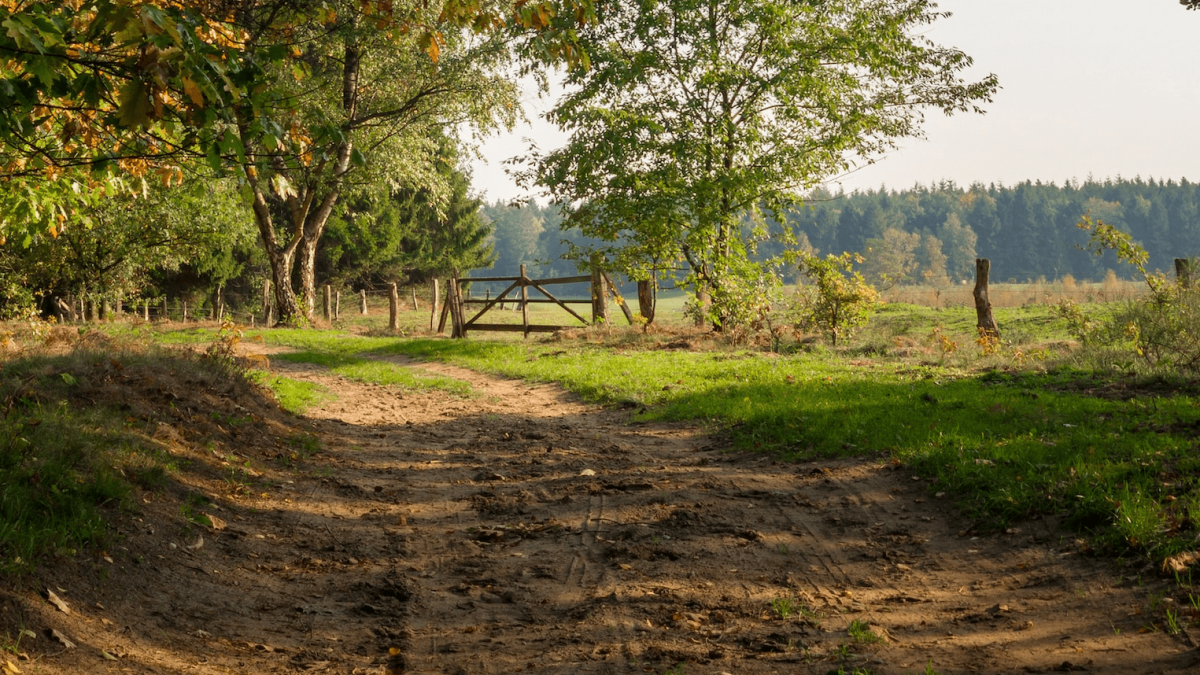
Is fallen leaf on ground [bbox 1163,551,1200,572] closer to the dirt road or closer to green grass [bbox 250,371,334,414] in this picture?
the dirt road

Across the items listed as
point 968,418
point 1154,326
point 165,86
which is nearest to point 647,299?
point 1154,326

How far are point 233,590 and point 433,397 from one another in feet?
25.6

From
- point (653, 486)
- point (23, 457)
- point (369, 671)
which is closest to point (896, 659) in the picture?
point (369, 671)

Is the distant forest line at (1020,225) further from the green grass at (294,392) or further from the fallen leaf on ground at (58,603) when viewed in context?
the fallen leaf on ground at (58,603)

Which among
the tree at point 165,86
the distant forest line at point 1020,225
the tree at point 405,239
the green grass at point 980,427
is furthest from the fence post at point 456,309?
the distant forest line at point 1020,225

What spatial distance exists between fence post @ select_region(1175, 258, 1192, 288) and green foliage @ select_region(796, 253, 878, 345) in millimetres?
5594

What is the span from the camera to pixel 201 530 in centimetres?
510

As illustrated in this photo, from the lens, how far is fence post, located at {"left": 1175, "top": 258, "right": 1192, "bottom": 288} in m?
12.6

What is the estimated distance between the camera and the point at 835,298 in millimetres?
17688

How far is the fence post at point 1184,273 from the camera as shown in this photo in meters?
12.6

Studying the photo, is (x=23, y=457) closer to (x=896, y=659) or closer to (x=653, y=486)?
(x=653, y=486)

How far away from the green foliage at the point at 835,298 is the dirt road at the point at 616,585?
1123 centimetres

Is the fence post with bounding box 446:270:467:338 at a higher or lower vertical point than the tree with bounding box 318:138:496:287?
lower

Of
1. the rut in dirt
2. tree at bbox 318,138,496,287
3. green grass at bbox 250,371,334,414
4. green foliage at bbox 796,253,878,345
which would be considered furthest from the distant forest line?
the rut in dirt
